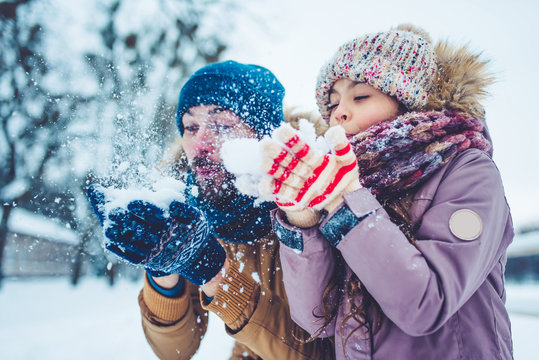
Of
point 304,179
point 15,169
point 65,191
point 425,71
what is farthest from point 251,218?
point 15,169

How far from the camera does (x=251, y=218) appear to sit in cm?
176

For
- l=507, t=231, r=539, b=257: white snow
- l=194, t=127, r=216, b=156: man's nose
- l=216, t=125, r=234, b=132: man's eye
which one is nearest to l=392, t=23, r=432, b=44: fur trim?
l=216, t=125, r=234, b=132: man's eye

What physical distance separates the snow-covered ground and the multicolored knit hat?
415 centimetres

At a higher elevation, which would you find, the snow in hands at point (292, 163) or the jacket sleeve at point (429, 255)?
the snow in hands at point (292, 163)

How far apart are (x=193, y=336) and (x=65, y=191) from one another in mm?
4655

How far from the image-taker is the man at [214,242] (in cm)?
115

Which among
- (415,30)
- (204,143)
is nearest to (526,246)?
(415,30)

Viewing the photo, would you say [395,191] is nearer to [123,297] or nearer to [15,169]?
[15,169]

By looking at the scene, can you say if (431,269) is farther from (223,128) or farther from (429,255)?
(223,128)

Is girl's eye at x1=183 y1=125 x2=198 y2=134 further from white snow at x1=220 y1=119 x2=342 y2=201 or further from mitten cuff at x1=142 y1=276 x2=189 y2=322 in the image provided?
white snow at x1=220 y1=119 x2=342 y2=201

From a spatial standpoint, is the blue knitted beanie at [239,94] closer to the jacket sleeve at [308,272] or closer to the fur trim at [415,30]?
the fur trim at [415,30]

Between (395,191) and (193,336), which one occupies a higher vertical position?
(395,191)

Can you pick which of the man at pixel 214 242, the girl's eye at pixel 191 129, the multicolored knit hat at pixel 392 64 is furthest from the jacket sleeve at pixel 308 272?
the girl's eye at pixel 191 129

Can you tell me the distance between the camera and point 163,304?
1638 millimetres
